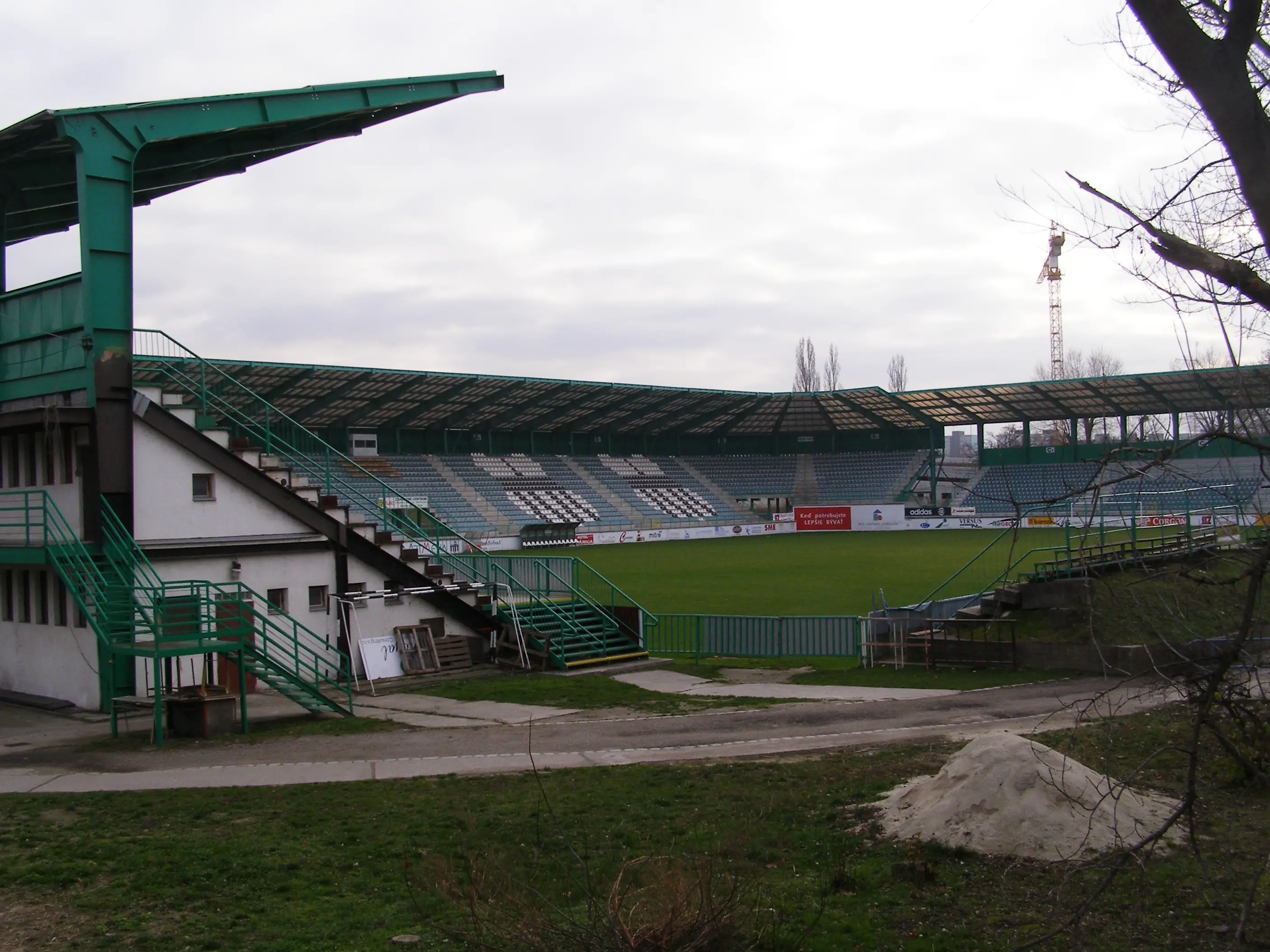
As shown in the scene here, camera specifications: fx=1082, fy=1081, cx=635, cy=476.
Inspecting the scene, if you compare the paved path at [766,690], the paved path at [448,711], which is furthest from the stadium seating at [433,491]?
the paved path at [448,711]

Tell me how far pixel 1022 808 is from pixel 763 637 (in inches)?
620

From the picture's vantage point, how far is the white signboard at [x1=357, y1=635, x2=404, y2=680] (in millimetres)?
Result: 21969

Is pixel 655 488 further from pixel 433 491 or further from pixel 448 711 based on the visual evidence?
pixel 448 711

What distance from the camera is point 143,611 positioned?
54.7 ft

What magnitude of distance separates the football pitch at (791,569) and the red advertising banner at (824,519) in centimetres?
649

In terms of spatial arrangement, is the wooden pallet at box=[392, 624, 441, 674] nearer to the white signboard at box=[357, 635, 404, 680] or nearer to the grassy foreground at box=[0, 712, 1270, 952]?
the white signboard at box=[357, 635, 404, 680]

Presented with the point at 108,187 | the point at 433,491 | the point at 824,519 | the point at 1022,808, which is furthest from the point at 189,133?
the point at 824,519

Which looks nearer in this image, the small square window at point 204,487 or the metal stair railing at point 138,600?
the metal stair railing at point 138,600

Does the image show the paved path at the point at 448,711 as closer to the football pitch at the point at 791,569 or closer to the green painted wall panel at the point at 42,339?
the green painted wall panel at the point at 42,339

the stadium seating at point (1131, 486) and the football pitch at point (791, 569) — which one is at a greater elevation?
the stadium seating at point (1131, 486)

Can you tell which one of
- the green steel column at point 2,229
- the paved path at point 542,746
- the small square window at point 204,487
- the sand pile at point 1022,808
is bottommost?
the paved path at point 542,746

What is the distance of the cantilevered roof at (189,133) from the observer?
19.4 meters

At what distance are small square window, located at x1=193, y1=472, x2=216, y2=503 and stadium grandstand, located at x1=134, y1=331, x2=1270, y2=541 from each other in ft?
Result: 76.1

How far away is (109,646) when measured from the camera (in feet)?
54.2
